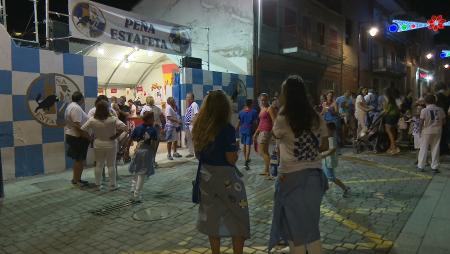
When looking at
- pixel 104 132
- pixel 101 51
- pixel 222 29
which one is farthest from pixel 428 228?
pixel 222 29

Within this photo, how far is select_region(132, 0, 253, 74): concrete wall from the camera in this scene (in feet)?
49.9

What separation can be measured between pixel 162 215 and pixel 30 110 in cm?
432

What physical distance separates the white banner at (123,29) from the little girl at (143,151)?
396 cm

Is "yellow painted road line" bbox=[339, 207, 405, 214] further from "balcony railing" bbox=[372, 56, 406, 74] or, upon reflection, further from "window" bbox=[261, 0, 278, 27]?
"balcony railing" bbox=[372, 56, 406, 74]

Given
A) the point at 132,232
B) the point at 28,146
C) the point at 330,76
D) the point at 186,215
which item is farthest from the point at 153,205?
the point at 330,76

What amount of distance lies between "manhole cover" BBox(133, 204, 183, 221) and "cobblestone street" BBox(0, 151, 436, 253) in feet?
0.05

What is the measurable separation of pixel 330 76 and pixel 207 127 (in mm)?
19104

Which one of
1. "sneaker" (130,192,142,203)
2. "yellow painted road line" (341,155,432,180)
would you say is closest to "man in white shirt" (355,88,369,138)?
"yellow painted road line" (341,155,432,180)

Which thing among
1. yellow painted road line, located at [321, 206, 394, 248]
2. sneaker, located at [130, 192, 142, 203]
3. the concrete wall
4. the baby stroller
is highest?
the concrete wall

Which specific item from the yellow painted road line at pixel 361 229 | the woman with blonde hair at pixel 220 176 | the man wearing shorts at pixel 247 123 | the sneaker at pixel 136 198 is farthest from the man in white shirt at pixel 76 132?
the yellow painted road line at pixel 361 229

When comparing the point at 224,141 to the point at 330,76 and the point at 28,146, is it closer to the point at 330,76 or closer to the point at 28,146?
the point at 28,146

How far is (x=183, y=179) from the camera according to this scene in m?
7.54

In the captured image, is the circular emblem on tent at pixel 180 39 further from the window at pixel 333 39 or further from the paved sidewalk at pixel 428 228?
the window at pixel 333 39

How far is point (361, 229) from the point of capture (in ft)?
14.7
